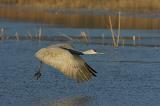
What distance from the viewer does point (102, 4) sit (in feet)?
129

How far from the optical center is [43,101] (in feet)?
35.6

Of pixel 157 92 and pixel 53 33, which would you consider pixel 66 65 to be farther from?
pixel 53 33

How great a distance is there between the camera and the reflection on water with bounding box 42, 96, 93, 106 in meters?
10.6

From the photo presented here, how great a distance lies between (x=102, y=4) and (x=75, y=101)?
1125 inches

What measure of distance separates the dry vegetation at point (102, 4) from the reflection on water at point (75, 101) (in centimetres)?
2552

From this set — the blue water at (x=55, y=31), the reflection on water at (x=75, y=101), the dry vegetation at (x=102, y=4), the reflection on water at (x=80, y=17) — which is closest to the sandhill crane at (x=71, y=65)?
the reflection on water at (x=75, y=101)

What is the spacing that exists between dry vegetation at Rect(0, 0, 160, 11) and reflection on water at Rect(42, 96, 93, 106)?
1005 inches

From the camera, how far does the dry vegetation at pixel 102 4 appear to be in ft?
122

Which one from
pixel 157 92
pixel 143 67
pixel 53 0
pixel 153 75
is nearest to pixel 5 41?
pixel 143 67

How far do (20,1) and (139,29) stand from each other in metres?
14.6

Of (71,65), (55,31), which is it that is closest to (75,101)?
(71,65)

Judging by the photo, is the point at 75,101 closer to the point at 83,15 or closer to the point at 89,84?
the point at 89,84

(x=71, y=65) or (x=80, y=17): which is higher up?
(x=71, y=65)

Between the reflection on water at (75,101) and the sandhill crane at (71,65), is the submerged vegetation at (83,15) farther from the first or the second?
the sandhill crane at (71,65)
